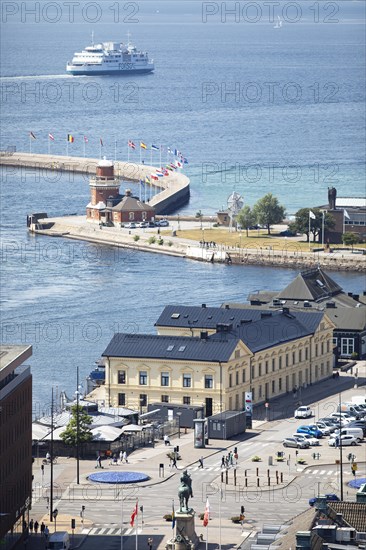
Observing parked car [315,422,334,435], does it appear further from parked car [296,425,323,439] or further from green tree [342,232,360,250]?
green tree [342,232,360,250]

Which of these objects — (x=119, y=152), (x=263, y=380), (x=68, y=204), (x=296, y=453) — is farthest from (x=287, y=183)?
(x=296, y=453)

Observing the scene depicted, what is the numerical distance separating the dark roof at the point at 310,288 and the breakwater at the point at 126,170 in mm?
48525

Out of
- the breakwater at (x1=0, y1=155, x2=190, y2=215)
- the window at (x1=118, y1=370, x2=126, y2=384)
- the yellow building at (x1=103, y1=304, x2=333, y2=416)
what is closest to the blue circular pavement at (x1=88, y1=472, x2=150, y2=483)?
the yellow building at (x1=103, y1=304, x2=333, y2=416)

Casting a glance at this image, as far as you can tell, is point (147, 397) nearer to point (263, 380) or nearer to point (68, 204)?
point (263, 380)

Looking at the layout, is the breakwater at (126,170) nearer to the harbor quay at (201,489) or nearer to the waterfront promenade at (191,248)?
the waterfront promenade at (191,248)

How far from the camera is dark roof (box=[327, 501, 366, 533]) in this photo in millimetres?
42375

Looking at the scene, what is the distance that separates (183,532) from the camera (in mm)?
49969

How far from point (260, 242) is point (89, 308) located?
25.7 m

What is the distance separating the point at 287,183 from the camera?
6078 inches

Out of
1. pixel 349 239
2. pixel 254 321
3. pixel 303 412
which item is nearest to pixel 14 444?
pixel 303 412

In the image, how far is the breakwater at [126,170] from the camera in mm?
139375

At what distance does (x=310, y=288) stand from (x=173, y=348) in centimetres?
1585

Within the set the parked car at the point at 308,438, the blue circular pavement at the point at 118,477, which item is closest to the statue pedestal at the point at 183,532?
the blue circular pavement at the point at 118,477

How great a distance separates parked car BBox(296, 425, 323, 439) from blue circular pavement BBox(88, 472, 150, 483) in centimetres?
764
